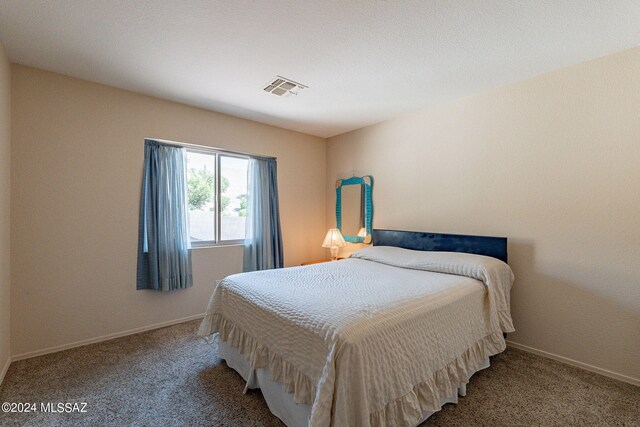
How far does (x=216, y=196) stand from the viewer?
3.47 meters

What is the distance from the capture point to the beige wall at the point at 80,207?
2355mm

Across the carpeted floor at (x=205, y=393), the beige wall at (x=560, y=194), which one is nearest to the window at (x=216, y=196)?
the carpeted floor at (x=205, y=393)

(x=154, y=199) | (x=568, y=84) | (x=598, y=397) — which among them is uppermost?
(x=568, y=84)

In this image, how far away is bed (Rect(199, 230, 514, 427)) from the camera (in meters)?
1.29

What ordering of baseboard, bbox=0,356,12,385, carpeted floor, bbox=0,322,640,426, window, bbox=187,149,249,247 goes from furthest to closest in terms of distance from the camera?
window, bbox=187,149,249,247
baseboard, bbox=0,356,12,385
carpeted floor, bbox=0,322,640,426

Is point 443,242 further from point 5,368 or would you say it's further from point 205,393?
point 5,368

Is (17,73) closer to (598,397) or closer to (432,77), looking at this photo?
(432,77)

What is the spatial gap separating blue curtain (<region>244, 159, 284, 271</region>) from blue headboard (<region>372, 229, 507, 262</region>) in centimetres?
133

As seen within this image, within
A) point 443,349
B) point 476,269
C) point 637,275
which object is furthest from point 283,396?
point 637,275

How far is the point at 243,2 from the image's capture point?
5.36 feet

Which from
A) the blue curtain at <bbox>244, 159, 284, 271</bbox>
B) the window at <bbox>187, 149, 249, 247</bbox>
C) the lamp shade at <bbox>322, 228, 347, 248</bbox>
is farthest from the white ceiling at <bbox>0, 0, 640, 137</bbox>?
the lamp shade at <bbox>322, 228, 347, 248</bbox>

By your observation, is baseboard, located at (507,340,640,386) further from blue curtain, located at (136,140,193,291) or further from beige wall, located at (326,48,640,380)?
blue curtain, located at (136,140,193,291)

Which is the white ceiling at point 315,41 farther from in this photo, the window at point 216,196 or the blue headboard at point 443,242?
the blue headboard at point 443,242

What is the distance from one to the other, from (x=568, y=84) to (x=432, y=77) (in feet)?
3.47
